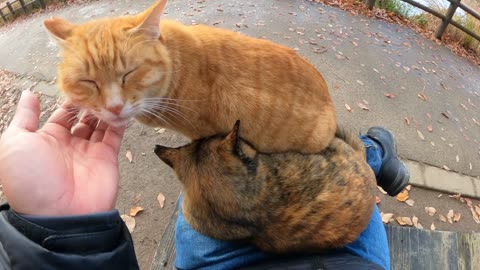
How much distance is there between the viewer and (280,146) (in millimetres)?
2535

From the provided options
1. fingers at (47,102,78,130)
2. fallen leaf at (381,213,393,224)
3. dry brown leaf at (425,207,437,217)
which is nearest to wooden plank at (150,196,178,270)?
fingers at (47,102,78,130)

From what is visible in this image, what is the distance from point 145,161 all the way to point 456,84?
21.1 ft

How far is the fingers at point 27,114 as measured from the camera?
6.58 ft

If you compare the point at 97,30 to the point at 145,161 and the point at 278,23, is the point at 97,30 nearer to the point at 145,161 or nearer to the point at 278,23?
the point at 145,161

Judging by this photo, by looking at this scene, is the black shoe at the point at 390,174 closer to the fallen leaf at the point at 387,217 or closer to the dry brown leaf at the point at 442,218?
the fallen leaf at the point at 387,217

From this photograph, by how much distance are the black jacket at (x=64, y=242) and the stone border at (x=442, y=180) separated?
3.98 metres

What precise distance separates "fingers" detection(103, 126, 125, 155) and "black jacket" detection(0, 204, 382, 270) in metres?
0.75

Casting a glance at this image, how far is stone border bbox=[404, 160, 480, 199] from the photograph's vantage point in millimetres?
4516

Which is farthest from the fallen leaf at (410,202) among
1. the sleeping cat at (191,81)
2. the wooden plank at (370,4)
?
the wooden plank at (370,4)

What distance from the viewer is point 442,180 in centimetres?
462

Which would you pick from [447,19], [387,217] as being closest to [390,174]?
[387,217]

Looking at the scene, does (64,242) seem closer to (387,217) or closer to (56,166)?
(56,166)

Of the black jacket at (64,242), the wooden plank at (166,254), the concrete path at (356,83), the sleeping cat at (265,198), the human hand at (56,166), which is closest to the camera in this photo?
the black jacket at (64,242)

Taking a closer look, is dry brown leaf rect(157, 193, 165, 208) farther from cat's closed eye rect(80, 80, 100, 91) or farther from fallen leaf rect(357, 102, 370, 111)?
fallen leaf rect(357, 102, 370, 111)
